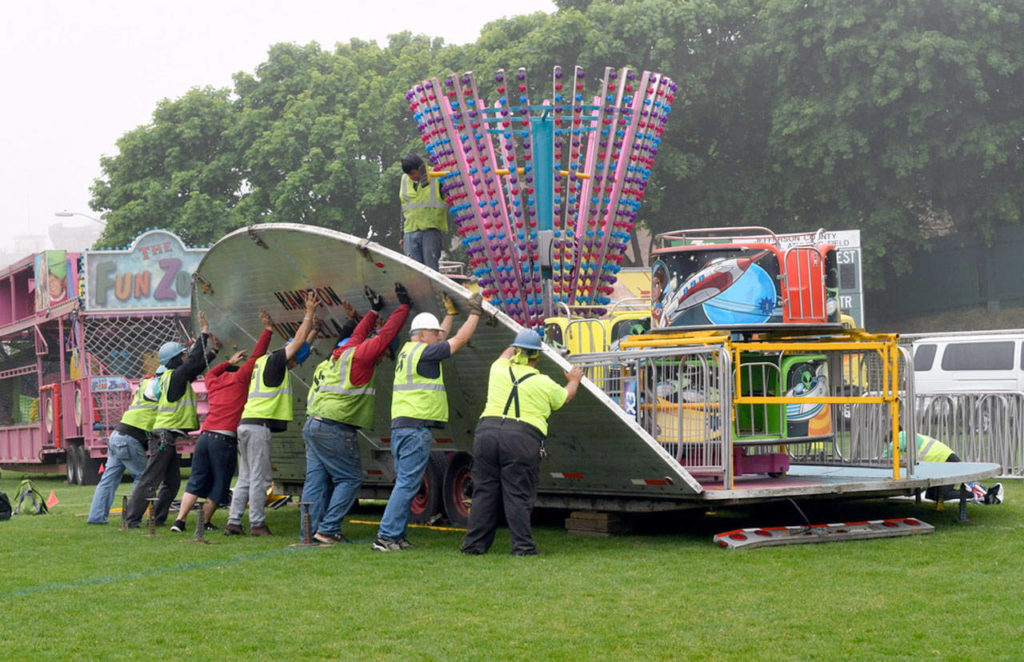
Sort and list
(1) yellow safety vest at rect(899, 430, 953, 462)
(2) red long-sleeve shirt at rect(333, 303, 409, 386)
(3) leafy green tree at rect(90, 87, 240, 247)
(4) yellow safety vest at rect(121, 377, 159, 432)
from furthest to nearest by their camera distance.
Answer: (3) leafy green tree at rect(90, 87, 240, 247) < (4) yellow safety vest at rect(121, 377, 159, 432) < (1) yellow safety vest at rect(899, 430, 953, 462) < (2) red long-sleeve shirt at rect(333, 303, 409, 386)

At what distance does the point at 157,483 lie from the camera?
44.3 ft

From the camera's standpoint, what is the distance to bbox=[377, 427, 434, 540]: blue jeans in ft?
34.4

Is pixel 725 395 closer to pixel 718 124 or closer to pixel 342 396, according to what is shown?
pixel 342 396

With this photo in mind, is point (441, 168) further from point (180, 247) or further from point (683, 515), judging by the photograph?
point (180, 247)

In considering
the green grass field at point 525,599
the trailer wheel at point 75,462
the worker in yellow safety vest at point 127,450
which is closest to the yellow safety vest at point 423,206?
the worker in yellow safety vest at point 127,450

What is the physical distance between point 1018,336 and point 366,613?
20390mm

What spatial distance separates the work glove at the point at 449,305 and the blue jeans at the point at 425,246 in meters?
2.67

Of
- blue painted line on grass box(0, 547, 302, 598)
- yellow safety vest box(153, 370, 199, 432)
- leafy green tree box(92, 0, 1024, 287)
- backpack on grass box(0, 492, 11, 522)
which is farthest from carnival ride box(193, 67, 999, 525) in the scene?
leafy green tree box(92, 0, 1024, 287)

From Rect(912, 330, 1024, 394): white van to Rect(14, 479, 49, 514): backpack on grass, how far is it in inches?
630

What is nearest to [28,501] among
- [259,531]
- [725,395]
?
[259,531]

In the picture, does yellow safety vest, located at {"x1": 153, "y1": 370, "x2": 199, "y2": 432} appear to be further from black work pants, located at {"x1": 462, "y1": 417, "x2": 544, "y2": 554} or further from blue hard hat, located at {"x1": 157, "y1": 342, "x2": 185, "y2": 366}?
black work pants, located at {"x1": 462, "y1": 417, "x2": 544, "y2": 554}

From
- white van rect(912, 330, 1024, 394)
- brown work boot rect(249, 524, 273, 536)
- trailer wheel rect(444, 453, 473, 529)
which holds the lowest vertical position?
brown work boot rect(249, 524, 273, 536)

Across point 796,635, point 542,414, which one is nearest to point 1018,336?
point 542,414

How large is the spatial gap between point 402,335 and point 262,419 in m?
1.62
